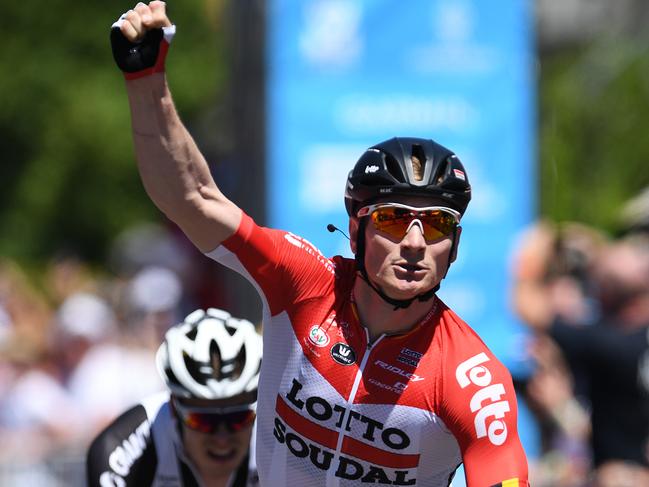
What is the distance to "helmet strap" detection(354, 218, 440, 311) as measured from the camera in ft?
14.4

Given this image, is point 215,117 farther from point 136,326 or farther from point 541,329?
point 541,329

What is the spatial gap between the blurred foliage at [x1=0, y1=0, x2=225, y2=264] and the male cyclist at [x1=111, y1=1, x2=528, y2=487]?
23.6m

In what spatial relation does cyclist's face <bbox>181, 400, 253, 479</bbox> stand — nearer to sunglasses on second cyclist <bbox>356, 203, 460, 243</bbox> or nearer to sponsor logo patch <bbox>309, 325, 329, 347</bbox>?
sponsor logo patch <bbox>309, 325, 329, 347</bbox>

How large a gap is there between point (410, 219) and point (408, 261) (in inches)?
5.3

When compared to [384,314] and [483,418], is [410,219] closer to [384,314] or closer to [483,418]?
[384,314]

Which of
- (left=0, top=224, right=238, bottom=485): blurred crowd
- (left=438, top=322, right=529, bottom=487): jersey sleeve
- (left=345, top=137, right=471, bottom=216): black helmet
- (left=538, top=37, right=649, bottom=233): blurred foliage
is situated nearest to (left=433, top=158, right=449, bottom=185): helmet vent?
(left=345, top=137, right=471, bottom=216): black helmet

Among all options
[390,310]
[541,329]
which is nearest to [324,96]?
[541,329]

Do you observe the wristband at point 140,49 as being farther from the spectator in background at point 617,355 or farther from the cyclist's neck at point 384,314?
the spectator in background at point 617,355

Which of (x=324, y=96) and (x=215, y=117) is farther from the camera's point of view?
(x=215, y=117)

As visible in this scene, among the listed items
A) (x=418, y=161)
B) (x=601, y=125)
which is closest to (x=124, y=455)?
(x=418, y=161)

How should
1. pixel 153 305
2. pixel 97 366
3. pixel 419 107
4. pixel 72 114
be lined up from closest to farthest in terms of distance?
1. pixel 419 107
2. pixel 97 366
3. pixel 153 305
4. pixel 72 114

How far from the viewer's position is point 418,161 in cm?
449

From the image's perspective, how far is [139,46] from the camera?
156 inches

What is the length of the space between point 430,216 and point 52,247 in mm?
26368
